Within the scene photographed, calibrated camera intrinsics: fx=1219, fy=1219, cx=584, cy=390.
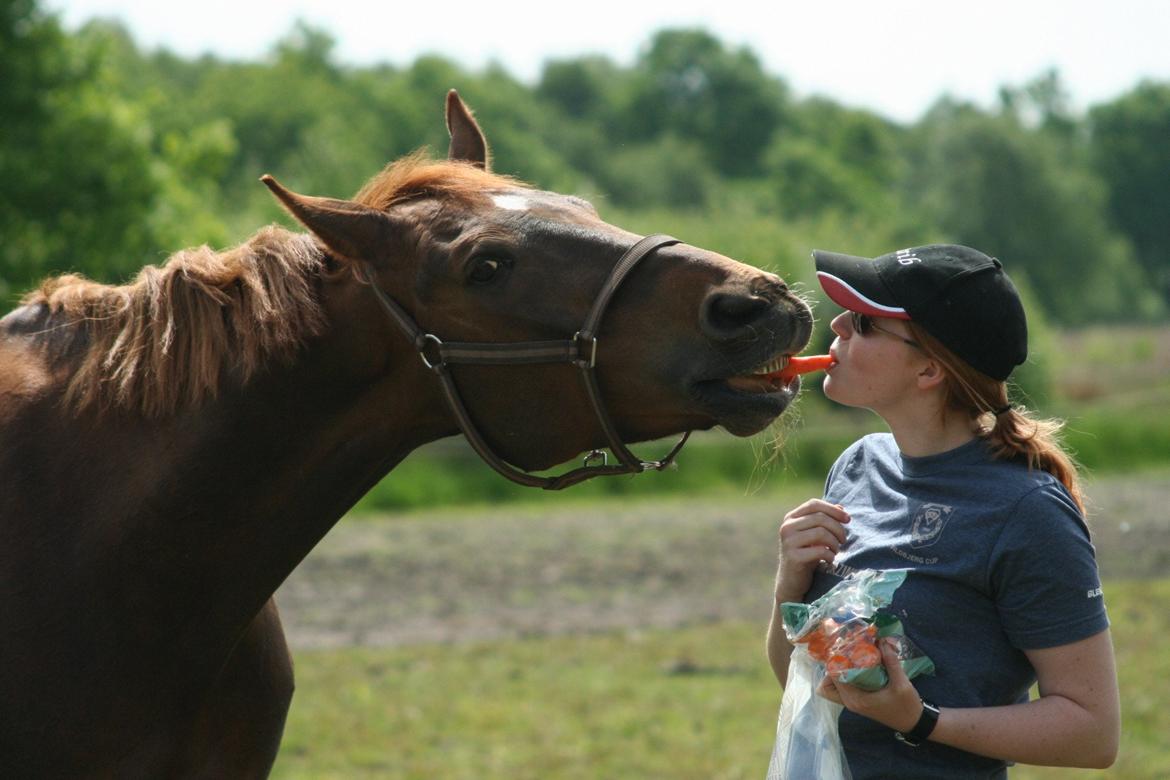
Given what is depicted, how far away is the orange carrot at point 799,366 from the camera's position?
284cm

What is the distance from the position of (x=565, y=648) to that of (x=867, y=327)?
7082mm

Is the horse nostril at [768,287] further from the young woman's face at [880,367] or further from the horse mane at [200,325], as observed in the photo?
the horse mane at [200,325]

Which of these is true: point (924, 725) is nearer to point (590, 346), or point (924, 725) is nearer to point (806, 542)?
point (806, 542)

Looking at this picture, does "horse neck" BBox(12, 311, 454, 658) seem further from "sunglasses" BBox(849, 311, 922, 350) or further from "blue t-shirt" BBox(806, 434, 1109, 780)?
"blue t-shirt" BBox(806, 434, 1109, 780)

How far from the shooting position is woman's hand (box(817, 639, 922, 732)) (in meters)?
2.39

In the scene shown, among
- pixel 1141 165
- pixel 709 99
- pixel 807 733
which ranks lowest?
pixel 709 99

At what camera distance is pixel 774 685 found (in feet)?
27.1

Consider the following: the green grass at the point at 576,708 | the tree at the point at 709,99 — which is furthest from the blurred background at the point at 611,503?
the tree at the point at 709,99

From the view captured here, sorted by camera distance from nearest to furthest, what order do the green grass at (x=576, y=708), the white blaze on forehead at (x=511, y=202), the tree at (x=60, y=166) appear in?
the white blaze on forehead at (x=511, y=202), the green grass at (x=576, y=708), the tree at (x=60, y=166)

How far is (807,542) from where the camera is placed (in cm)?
267

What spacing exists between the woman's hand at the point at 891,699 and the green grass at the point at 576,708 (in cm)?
408

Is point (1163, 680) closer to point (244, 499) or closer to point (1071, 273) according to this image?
point (244, 499)

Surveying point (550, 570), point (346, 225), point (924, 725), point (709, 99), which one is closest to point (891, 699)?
point (924, 725)

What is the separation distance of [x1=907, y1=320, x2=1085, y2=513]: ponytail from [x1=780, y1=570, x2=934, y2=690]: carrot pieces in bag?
39cm
